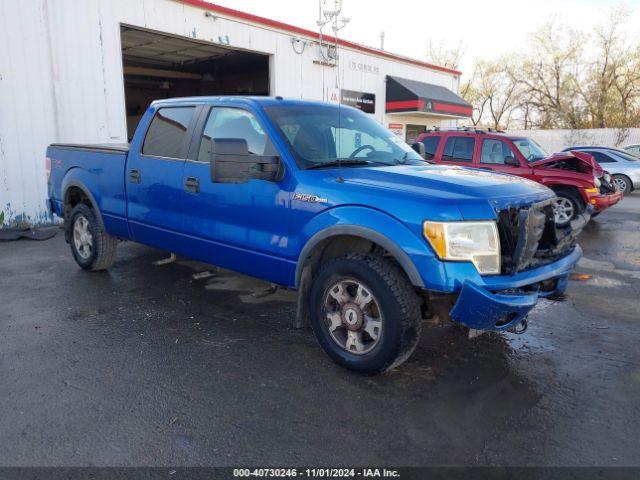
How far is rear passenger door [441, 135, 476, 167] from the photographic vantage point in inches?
372

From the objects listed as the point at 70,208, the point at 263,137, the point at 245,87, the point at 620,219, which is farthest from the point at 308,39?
the point at 263,137

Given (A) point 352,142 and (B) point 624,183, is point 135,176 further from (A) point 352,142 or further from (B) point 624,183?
(B) point 624,183

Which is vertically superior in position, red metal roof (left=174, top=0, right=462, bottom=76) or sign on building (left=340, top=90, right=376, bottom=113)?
red metal roof (left=174, top=0, right=462, bottom=76)

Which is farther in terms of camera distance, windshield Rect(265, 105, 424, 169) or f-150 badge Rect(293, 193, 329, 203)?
windshield Rect(265, 105, 424, 169)

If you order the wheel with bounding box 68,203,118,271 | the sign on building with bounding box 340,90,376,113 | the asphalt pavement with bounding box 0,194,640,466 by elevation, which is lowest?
the asphalt pavement with bounding box 0,194,640,466

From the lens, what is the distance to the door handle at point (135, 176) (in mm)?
4996

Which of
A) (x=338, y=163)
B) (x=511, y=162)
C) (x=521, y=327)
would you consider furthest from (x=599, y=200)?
(x=338, y=163)

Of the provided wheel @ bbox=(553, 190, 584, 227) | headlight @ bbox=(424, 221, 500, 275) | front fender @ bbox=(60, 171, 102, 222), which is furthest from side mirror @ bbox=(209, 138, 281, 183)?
wheel @ bbox=(553, 190, 584, 227)

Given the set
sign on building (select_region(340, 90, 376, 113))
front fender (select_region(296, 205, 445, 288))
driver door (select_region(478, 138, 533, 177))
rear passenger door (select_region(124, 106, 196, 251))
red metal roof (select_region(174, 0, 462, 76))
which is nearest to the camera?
front fender (select_region(296, 205, 445, 288))

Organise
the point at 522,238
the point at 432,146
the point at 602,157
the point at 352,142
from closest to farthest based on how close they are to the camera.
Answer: the point at 522,238
the point at 352,142
the point at 432,146
the point at 602,157

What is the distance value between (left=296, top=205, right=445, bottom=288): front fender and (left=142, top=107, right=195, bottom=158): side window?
70.9 inches

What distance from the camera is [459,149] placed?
959cm

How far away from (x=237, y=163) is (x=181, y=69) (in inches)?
720

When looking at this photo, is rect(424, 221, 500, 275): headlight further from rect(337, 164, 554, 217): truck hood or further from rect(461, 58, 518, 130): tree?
rect(461, 58, 518, 130): tree
